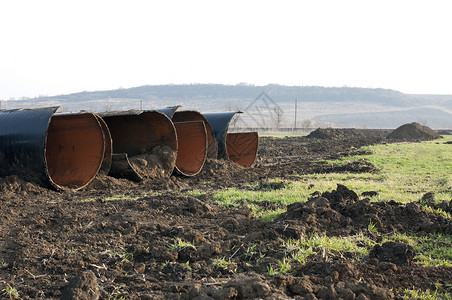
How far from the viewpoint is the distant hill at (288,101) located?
134 meters

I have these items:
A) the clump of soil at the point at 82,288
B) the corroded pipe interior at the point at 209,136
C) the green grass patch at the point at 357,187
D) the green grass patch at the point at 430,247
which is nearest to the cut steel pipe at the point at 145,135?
the corroded pipe interior at the point at 209,136

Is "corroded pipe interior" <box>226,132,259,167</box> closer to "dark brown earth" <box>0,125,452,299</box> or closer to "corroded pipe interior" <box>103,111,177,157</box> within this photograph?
"corroded pipe interior" <box>103,111,177,157</box>

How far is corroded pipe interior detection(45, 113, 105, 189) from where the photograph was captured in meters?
10.8

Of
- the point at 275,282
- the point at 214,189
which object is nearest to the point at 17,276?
the point at 275,282

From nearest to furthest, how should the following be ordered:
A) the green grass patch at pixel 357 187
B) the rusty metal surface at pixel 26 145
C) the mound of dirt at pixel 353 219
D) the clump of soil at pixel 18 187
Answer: the mound of dirt at pixel 353 219, the green grass patch at pixel 357 187, the clump of soil at pixel 18 187, the rusty metal surface at pixel 26 145

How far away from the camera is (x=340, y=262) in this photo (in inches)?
180

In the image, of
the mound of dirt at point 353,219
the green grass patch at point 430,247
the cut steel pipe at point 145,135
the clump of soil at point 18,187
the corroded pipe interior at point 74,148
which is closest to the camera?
the green grass patch at point 430,247

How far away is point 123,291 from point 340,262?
2.04m

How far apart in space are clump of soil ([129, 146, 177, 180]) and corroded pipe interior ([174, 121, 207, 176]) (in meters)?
0.96

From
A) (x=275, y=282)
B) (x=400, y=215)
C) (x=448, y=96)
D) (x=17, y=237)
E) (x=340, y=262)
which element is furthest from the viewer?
(x=448, y=96)

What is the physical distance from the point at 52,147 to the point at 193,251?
7072mm

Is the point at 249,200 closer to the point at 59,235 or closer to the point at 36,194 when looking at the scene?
the point at 59,235

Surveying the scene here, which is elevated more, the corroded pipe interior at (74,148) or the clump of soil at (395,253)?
the corroded pipe interior at (74,148)

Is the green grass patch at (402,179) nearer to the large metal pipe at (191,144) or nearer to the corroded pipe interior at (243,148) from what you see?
the large metal pipe at (191,144)
